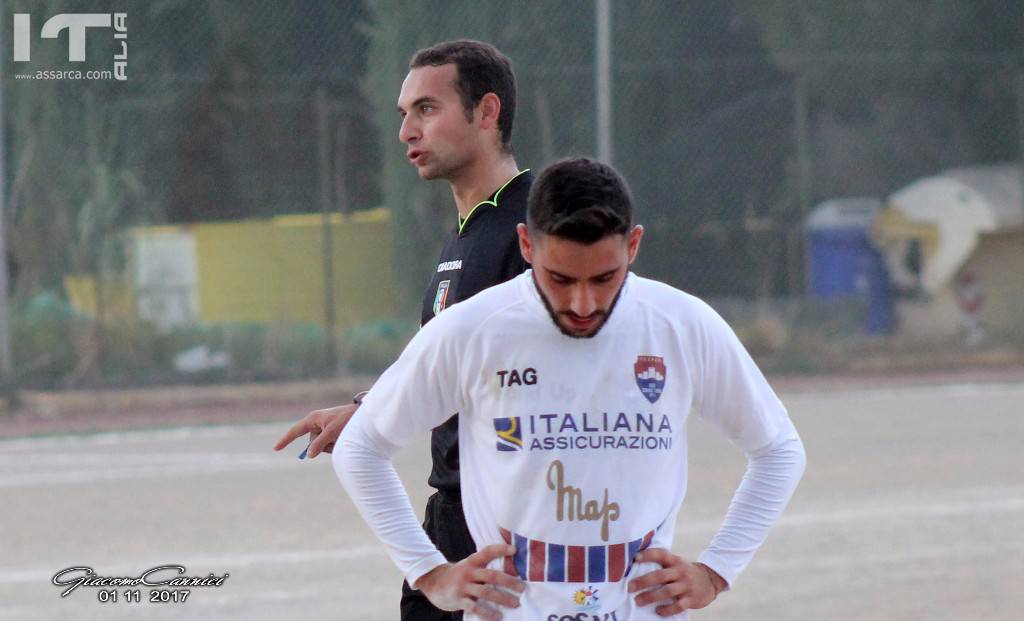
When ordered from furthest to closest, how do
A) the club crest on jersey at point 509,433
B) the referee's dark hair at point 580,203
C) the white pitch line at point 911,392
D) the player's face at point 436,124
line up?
the white pitch line at point 911,392 < the player's face at point 436,124 < the club crest on jersey at point 509,433 < the referee's dark hair at point 580,203

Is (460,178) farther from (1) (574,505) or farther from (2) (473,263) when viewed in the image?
(1) (574,505)

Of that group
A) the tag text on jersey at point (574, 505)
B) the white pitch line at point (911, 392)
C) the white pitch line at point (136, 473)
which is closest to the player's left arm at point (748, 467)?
the tag text on jersey at point (574, 505)

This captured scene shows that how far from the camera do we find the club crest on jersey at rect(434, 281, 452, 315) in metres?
4.00

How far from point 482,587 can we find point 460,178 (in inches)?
53.1

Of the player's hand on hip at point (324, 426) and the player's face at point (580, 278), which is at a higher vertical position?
the player's face at point (580, 278)

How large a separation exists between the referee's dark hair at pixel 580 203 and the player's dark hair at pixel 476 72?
1066 mm

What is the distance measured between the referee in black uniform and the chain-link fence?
11.4 meters

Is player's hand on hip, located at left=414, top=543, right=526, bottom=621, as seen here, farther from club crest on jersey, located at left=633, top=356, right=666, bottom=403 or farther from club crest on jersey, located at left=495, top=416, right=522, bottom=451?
club crest on jersey, located at left=633, top=356, right=666, bottom=403

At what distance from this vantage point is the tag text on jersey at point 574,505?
3061 millimetres

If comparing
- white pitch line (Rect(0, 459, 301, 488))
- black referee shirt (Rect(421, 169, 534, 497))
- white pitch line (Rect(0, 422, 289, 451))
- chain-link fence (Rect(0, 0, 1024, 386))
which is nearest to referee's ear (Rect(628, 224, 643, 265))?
black referee shirt (Rect(421, 169, 534, 497))

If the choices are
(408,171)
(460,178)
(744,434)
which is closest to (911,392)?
(408,171)

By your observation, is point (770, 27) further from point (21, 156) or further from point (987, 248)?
point (21, 156)

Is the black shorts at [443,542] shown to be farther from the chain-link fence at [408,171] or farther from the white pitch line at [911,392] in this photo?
the white pitch line at [911,392]

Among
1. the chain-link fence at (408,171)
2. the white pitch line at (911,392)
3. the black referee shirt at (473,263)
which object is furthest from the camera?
the white pitch line at (911,392)
